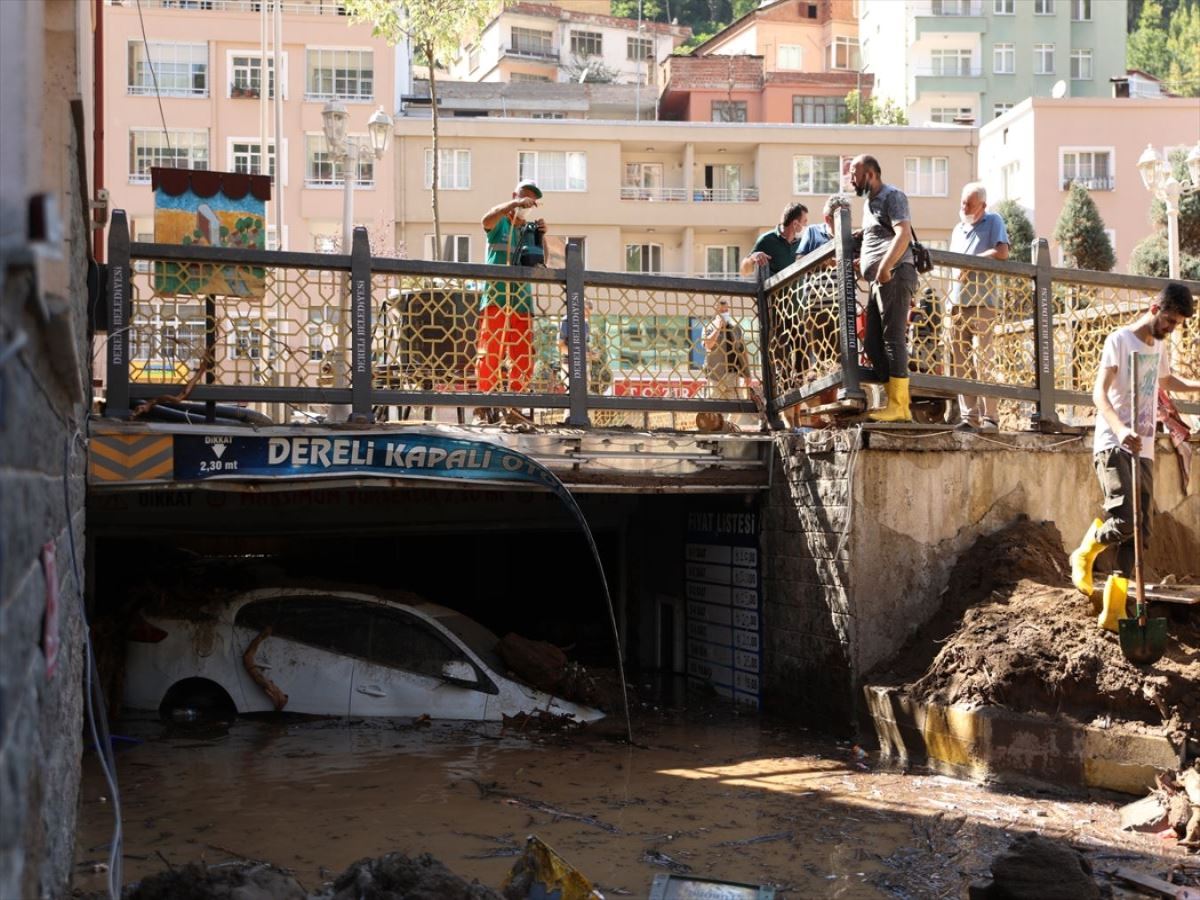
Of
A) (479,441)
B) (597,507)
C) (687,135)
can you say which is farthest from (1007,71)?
(479,441)

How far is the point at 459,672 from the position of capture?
1136 cm

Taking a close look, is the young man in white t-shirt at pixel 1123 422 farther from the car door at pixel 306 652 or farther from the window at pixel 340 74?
the window at pixel 340 74

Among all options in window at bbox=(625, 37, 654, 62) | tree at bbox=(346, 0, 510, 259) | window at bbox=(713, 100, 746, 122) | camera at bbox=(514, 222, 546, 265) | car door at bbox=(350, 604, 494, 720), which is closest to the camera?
car door at bbox=(350, 604, 494, 720)

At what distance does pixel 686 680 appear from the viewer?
44.0 ft

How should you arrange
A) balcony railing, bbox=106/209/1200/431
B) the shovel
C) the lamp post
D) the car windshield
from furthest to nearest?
the lamp post → the car windshield → balcony railing, bbox=106/209/1200/431 → the shovel

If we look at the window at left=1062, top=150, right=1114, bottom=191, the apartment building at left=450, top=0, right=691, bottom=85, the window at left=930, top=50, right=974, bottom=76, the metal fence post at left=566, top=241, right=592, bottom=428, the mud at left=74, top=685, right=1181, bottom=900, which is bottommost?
the mud at left=74, top=685, right=1181, bottom=900

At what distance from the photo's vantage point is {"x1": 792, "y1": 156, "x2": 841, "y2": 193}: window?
Answer: 145ft

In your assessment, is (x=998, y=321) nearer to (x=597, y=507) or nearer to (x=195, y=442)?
(x=597, y=507)

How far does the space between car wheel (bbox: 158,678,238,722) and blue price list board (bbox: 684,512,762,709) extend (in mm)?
4457

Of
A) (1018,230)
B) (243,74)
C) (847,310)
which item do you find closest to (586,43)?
(243,74)

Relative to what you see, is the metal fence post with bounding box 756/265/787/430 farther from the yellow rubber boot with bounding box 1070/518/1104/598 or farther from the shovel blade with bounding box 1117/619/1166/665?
the shovel blade with bounding box 1117/619/1166/665

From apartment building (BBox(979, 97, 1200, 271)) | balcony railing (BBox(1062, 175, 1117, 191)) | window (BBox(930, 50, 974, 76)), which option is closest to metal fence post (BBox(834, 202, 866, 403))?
apartment building (BBox(979, 97, 1200, 271))

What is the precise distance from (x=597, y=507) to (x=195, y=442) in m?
5.45

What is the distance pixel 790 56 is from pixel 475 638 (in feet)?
192
